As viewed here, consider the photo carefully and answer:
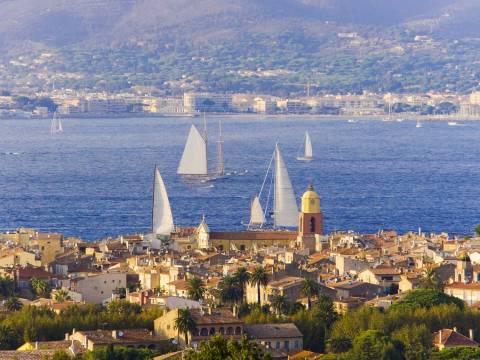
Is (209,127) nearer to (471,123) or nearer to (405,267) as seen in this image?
(471,123)

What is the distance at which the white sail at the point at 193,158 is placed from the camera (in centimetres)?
7619

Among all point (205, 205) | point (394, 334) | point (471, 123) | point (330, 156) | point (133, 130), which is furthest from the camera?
point (471, 123)

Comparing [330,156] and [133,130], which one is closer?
[330,156]

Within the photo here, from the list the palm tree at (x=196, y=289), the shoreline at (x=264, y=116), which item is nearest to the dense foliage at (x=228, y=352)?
the palm tree at (x=196, y=289)

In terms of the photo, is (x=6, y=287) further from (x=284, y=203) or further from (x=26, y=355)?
(x=284, y=203)

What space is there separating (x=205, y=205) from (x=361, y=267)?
94.0 feet

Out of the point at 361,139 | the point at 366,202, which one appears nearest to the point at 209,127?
the point at 361,139

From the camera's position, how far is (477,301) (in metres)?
30.6

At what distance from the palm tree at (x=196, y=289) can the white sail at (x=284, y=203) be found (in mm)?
18287

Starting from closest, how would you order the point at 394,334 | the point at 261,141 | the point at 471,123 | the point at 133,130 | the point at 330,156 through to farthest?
the point at 394,334, the point at 330,156, the point at 261,141, the point at 133,130, the point at 471,123

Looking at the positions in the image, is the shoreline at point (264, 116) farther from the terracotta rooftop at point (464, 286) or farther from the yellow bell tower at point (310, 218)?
the terracotta rooftop at point (464, 286)

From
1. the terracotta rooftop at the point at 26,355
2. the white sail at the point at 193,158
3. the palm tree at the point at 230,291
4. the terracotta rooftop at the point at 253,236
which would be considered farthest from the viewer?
the white sail at the point at 193,158

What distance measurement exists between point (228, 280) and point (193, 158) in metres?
45.8

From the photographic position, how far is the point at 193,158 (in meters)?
76.8
